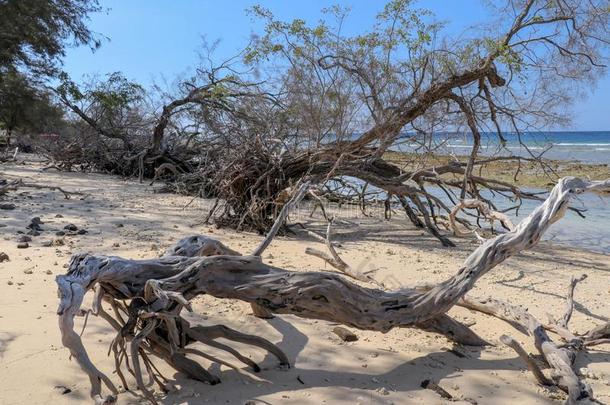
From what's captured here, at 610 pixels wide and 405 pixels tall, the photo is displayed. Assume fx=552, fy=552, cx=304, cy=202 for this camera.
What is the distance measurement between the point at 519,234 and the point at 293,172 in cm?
407

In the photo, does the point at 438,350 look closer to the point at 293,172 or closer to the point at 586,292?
the point at 586,292

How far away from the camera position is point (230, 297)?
2.77m

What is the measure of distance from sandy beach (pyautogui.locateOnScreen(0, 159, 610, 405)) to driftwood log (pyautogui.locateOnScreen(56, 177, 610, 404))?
6.2 inches

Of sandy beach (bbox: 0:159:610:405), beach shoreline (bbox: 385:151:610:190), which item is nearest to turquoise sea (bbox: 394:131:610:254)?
beach shoreline (bbox: 385:151:610:190)

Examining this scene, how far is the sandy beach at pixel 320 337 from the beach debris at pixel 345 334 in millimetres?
48

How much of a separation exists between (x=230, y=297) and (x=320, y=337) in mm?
858

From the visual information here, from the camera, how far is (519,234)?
Result: 3.34 meters

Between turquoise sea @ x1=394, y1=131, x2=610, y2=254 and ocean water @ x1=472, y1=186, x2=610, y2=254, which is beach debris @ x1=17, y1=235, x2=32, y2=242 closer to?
turquoise sea @ x1=394, y1=131, x2=610, y2=254

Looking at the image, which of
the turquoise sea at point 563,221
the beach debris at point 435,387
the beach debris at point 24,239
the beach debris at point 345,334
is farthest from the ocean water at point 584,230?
the beach debris at point 24,239

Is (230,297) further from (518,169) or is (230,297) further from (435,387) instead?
(518,169)

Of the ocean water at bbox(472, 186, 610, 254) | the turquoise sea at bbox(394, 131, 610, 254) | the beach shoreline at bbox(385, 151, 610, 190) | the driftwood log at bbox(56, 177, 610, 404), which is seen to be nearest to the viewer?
the driftwood log at bbox(56, 177, 610, 404)

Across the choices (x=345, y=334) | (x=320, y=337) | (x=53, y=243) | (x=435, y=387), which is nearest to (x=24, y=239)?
(x=53, y=243)

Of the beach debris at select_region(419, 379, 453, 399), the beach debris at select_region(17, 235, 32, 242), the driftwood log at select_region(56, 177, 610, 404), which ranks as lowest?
the beach debris at select_region(419, 379, 453, 399)

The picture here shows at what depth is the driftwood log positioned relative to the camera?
236 centimetres
